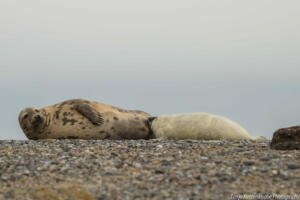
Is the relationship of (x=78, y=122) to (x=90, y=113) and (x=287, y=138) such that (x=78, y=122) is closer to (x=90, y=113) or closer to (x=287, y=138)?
(x=90, y=113)

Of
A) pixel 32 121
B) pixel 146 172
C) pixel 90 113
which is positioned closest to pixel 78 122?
pixel 90 113

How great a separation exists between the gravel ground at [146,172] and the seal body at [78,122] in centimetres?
273

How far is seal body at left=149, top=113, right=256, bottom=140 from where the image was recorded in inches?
412

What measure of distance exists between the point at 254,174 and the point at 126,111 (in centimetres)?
613

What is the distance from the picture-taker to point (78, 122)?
34.7ft

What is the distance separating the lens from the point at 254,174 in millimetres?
5633

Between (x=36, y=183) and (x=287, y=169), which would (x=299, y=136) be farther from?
(x=36, y=183)

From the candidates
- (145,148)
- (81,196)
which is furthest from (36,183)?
(145,148)

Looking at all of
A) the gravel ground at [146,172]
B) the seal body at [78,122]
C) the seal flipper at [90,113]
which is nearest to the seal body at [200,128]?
the seal body at [78,122]

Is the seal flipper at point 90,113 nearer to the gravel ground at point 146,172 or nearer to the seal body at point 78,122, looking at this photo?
the seal body at point 78,122

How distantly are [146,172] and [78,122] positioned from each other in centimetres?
511

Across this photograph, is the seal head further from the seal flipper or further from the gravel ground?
the gravel ground

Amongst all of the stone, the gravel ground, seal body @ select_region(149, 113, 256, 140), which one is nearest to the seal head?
the gravel ground

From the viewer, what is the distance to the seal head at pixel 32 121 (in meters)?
10.5
